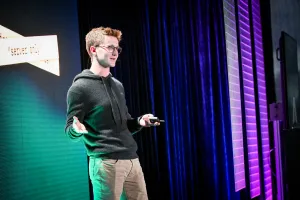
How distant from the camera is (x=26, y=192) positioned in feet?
8.27

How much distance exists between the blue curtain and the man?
106 centimetres

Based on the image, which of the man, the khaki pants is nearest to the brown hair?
the man

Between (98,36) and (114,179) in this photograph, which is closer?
(114,179)

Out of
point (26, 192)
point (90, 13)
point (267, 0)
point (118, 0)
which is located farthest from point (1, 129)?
point (267, 0)

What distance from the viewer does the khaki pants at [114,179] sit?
205 centimetres

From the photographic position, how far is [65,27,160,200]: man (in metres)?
2.07

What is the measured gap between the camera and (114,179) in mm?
2066

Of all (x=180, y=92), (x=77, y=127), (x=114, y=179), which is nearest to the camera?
(x=77, y=127)

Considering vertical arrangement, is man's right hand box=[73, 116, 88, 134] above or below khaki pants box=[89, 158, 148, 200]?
above

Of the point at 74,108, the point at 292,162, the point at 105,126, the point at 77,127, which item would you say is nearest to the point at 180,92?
the point at 292,162

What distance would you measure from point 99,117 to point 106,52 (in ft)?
1.38

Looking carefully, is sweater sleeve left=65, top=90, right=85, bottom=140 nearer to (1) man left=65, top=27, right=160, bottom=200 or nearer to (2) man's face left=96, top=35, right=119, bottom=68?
(1) man left=65, top=27, right=160, bottom=200

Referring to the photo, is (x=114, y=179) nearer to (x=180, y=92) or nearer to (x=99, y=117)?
(x=99, y=117)

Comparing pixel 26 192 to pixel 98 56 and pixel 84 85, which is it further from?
pixel 98 56
